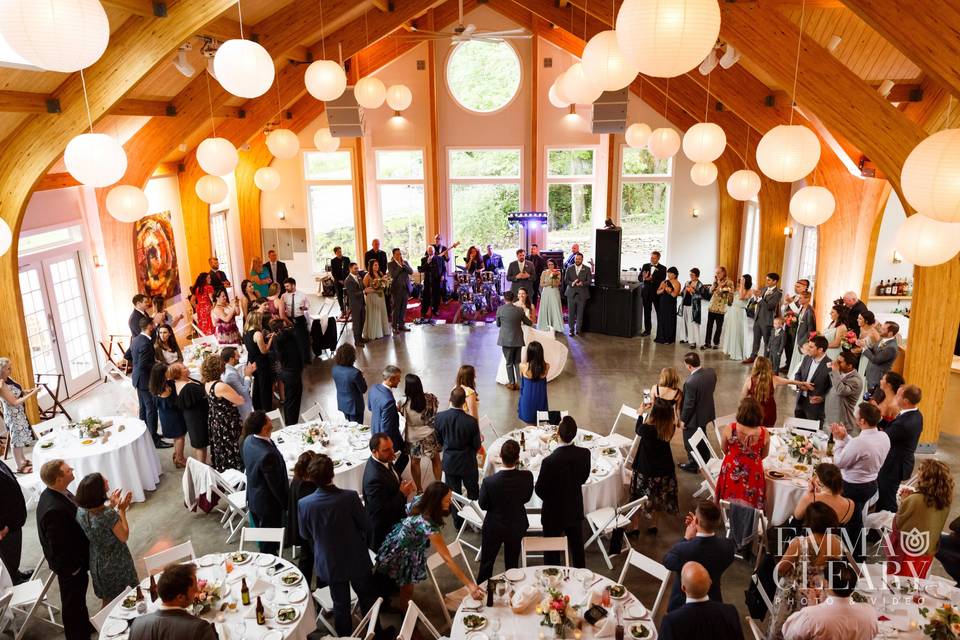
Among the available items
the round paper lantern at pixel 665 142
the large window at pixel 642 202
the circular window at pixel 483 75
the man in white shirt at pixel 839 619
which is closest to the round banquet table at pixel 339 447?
the man in white shirt at pixel 839 619

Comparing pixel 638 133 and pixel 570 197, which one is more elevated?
pixel 638 133

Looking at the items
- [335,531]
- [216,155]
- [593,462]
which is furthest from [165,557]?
[216,155]

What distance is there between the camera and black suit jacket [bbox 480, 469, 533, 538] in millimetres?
4410

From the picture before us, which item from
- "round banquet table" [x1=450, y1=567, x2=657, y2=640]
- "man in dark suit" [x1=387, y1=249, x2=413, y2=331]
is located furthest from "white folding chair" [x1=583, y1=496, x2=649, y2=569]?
"man in dark suit" [x1=387, y1=249, x2=413, y2=331]

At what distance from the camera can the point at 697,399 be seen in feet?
21.5

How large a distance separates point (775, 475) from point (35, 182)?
8094 mm

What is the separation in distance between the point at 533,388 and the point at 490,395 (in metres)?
1.93

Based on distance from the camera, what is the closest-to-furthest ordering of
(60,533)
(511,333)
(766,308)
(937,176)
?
(937,176), (60,533), (511,333), (766,308)

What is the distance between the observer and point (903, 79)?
323 inches

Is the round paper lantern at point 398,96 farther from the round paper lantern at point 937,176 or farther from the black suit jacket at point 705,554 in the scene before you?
the black suit jacket at point 705,554

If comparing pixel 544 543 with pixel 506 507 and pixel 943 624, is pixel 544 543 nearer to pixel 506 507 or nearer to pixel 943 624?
pixel 506 507

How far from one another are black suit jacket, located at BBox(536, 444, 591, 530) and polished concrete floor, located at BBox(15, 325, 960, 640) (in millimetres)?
954

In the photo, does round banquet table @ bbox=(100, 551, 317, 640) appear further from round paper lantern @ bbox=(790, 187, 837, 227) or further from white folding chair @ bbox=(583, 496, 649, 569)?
round paper lantern @ bbox=(790, 187, 837, 227)

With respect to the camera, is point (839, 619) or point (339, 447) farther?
point (339, 447)
